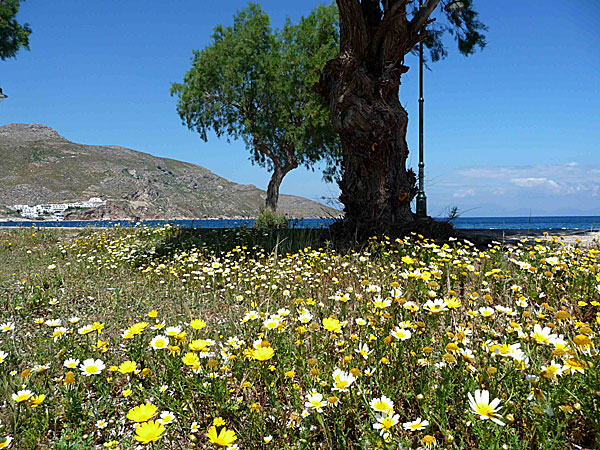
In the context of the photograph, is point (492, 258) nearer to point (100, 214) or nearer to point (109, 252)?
point (109, 252)

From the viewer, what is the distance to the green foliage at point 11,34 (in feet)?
48.0

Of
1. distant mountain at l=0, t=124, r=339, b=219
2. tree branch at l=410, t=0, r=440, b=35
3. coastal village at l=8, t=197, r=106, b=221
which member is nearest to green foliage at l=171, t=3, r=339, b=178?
tree branch at l=410, t=0, r=440, b=35

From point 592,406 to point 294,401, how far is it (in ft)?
4.50

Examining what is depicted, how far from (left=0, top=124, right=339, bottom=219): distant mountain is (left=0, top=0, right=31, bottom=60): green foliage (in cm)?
8483

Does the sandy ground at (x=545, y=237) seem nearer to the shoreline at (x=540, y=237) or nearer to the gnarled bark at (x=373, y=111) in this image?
the shoreline at (x=540, y=237)

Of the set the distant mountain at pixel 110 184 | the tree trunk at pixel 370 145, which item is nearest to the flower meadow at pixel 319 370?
the tree trunk at pixel 370 145

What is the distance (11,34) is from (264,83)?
35.1 feet

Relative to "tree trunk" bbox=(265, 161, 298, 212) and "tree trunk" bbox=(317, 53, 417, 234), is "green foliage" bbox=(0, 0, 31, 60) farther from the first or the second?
"tree trunk" bbox=(317, 53, 417, 234)

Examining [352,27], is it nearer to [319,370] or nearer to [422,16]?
[422,16]

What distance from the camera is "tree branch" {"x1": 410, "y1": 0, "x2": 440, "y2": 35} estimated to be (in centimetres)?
790

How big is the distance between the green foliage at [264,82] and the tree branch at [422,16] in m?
10.4

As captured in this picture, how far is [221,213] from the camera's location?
414 feet

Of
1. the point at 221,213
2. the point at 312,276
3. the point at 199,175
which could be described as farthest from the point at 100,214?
the point at 312,276

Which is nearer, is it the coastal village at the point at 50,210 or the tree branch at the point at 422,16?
the tree branch at the point at 422,16
